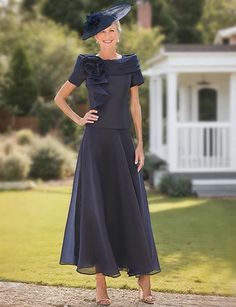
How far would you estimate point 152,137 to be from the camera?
19766 millimetres

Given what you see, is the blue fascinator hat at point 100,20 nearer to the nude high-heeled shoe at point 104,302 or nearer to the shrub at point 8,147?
the nude high-heeled shoe at point 104,302

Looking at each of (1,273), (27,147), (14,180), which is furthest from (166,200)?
(1,273)

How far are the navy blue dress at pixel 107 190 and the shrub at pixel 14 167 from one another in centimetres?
1240

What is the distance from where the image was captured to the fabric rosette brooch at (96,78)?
17.3ft

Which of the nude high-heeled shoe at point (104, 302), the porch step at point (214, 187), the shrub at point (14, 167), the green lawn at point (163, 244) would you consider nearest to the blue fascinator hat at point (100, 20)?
the nude high-heeled shoe at point (104, 302)

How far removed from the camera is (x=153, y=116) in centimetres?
1911

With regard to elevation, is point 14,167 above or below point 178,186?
above

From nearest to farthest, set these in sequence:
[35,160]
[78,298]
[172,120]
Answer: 1. [78,298]
2. [172,120]
3. [35,160]

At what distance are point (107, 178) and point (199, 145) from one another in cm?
1071

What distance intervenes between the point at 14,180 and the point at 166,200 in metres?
5.02

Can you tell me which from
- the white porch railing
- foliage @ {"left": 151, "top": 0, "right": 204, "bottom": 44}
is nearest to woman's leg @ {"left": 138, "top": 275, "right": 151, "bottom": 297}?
the white porch railing

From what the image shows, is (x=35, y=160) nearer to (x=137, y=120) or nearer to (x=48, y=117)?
(x=48, y=117)

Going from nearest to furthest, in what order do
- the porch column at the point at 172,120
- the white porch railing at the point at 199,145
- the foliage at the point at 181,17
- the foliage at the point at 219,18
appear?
the porch column at the point at 172,120
the white porch railing at the point at 199,145
the foliage at the point at 181,17
the foliage at the point at 219,18

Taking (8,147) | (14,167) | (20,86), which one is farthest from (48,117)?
(14,167)
